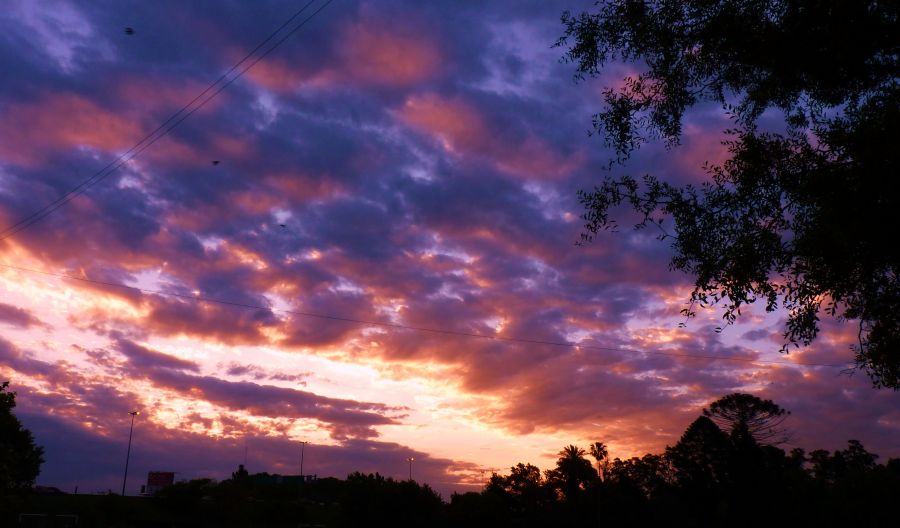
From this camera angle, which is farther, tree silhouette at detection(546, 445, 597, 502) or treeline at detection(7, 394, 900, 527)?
tree silhouette at detection(546, 445, 597, 502)

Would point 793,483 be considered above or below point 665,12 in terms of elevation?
below

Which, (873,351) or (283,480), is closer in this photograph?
(873,351)

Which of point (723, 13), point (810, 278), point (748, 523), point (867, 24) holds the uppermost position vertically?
point (723, 13)

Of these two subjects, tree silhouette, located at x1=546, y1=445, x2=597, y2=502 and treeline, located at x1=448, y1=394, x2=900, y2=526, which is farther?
tree silhouette, located at x1=546, y1=445, x2=597, y2=502

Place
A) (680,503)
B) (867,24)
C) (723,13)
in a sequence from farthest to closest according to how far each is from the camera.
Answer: (680,503) < (723,13) < (867,24)

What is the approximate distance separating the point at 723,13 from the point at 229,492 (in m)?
90.4

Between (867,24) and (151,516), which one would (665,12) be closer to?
(867,24)

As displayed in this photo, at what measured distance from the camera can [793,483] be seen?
83.6 m

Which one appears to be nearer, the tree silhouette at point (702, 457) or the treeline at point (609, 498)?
the treeline at point (609, 498)

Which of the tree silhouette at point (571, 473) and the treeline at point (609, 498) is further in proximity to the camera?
the tree silhouette at point (571, 473)

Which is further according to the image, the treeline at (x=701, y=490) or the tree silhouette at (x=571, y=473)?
the tree silhouette at (x=571, y=473)

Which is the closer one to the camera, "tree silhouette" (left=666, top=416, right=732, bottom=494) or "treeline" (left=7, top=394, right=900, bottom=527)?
"treeline" (left=7, top=394, right=900, bottom=527)

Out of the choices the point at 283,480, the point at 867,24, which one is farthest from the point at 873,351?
the point at 283,480

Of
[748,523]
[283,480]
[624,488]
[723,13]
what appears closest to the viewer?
[723,13]
